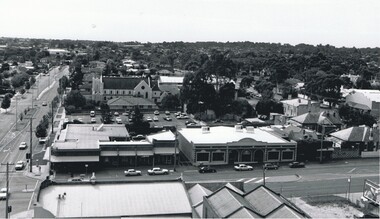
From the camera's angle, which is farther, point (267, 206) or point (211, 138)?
point (211, 138)

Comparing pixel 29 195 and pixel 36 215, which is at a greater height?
pixel 36 215

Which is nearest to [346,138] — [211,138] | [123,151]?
[211,138]

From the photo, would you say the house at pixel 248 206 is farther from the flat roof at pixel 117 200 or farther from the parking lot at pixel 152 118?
the parking lot at pixel 152 118

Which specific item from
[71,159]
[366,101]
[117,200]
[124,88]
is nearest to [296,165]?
[71,159]

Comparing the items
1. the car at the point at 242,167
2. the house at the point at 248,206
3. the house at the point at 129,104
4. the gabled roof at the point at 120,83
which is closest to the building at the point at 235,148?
the car at the point at 242,167

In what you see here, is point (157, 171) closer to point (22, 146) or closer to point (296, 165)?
point (296, 165)

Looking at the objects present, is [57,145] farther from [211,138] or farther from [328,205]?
[328,205]

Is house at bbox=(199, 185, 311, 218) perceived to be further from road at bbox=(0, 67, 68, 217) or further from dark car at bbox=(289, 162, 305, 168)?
dark car at bbox=(289, 162, 305, 168)

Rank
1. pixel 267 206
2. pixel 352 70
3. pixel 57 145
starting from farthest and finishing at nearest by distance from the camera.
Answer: pixel 352 70
pixel 57 145
pixel 267 206
